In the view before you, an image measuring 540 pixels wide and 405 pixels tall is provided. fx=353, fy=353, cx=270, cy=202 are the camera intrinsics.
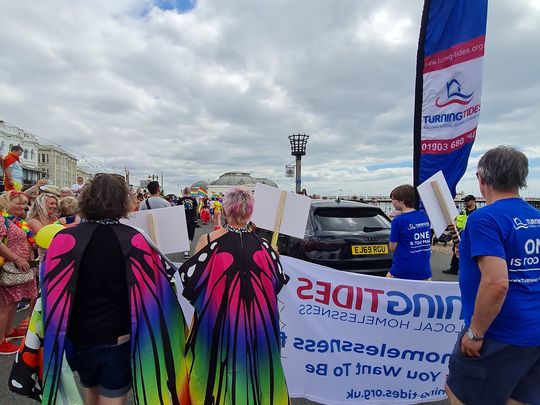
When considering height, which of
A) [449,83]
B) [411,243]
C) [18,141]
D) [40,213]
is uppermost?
[18,141]

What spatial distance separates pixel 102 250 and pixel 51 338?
0.48 m

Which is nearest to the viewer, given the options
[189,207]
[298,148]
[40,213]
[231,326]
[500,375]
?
[500,375]

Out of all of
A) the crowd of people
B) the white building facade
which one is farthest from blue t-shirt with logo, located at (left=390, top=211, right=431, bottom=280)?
the white building facade

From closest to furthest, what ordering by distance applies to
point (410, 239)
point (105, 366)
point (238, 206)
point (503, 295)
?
point (503, 295) → point (105, 366) → point (238, 206) → point (410, 239)

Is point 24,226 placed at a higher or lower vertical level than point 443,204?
lower

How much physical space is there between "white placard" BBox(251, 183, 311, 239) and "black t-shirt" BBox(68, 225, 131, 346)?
1385 mm

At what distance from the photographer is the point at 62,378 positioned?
1.76 metres

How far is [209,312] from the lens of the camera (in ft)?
6.57

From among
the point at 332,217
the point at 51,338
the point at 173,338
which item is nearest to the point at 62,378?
the point at 51,338

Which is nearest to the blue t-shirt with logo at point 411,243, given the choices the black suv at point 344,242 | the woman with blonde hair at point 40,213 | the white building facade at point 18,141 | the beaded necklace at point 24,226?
the black suv at point 344,242

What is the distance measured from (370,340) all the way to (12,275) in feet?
12.6

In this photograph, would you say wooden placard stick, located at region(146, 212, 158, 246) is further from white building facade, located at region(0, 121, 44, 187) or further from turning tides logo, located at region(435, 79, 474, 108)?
white building facade, located at region(0, 121, 44, 187)

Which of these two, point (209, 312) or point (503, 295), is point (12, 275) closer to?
point (209, 312)

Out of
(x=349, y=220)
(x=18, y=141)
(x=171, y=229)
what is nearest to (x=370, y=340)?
(x=171, y=229)
